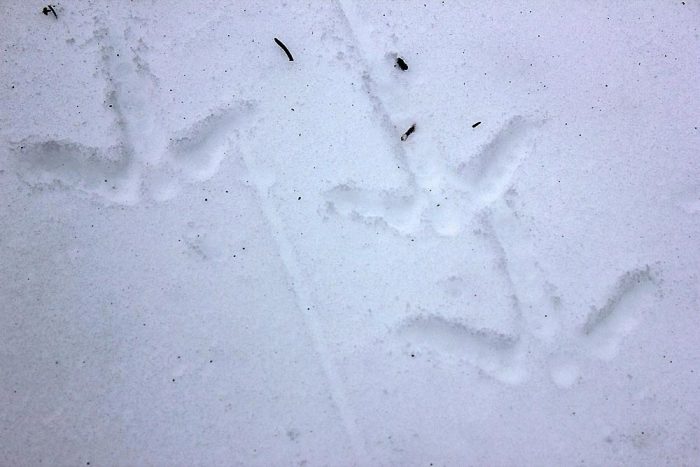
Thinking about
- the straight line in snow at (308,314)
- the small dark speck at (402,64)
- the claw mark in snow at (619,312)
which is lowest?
the claw mark in snow at (619,312)

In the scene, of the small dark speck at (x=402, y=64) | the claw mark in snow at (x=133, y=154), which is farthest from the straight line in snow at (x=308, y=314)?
the small dark speck at (x=402, y=64)

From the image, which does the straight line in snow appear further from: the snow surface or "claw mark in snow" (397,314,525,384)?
"claw mark in snow" (397,314,525,384)

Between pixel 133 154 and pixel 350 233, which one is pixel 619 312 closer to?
pixel 350 233

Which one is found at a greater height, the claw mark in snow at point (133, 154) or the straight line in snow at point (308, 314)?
Answer: the claw mark in snow at point (133, 154)

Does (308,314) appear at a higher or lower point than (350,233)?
lower

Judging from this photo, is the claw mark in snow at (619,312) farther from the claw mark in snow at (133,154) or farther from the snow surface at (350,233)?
the claw mark in snow at (133,154)

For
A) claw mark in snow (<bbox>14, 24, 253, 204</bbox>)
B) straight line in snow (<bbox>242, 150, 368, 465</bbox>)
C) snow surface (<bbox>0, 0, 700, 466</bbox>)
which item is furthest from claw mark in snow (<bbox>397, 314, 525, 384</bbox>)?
claw mark in snow (<bbox>14, 24, 253, 204</bbox>)

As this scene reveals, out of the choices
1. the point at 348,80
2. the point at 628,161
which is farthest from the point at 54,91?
the point at 628,161

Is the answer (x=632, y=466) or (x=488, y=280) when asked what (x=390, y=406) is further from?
(x=632, y=466)

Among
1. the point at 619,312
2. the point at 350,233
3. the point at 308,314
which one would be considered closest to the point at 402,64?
the point at 350,233
